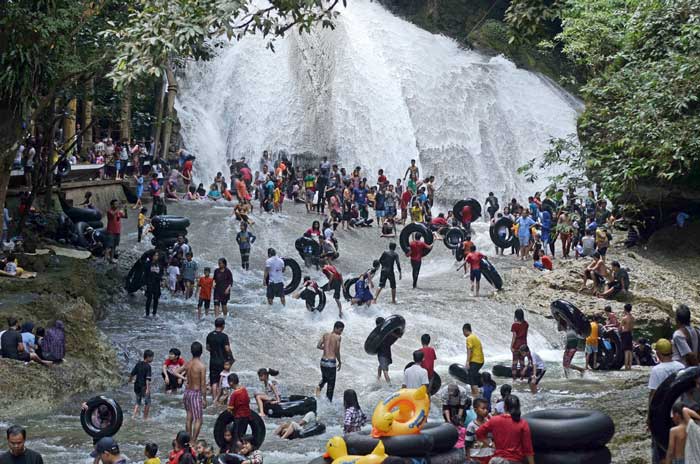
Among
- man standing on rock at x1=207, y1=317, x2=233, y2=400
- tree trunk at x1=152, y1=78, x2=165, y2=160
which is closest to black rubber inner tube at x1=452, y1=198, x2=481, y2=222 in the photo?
tree trunk at x1=152, y1=78, x2=165, y2=160

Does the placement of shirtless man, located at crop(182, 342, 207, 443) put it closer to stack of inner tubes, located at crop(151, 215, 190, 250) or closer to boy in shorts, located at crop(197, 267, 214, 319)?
boy in shorts, located at crop(197, 267, 214, 319)

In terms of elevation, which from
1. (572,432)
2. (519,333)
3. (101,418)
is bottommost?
(101,418)

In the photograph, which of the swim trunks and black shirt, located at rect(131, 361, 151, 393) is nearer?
the swim trunks

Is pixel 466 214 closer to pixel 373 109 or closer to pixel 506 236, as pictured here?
pixel 506 236

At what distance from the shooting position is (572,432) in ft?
32.7

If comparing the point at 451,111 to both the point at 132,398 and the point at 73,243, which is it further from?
the point at 132,398

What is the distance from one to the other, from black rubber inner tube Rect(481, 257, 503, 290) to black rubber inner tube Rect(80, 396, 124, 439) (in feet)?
38.8

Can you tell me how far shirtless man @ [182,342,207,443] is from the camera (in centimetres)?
1309

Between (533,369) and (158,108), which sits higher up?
(158,108)

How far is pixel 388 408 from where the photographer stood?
32.5ft

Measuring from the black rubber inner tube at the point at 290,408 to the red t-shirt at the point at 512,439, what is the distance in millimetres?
5357

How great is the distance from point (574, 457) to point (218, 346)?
640 cm

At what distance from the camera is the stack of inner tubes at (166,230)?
2277cm

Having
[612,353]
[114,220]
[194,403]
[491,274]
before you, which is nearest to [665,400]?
Answer: [194,403]
